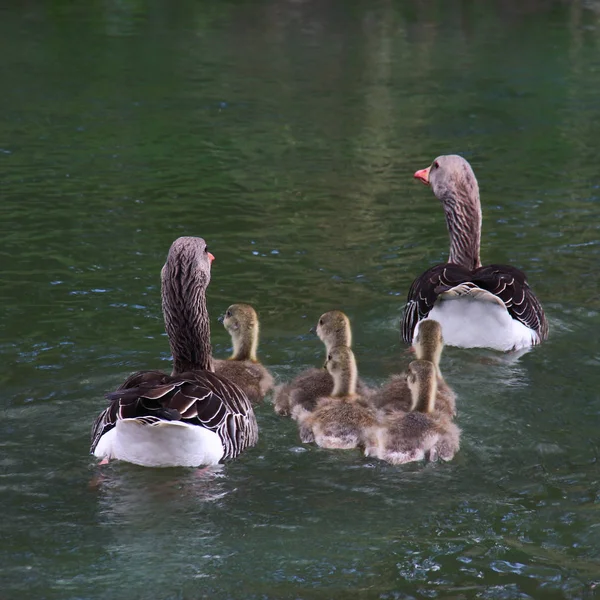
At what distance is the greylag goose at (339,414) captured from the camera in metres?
6.90

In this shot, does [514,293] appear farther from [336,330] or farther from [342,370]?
[342,370]

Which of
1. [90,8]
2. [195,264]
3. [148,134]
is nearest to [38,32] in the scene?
[90,8]

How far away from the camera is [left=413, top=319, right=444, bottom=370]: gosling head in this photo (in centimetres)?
773

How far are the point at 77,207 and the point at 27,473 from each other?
261 inches

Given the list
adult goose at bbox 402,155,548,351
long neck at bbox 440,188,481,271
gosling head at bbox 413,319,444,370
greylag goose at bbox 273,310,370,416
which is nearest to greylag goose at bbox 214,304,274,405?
greylag goose at bbox 273,310,370,416

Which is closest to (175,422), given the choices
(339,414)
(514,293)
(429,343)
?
(339,414)

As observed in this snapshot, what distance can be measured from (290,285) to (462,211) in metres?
1.72

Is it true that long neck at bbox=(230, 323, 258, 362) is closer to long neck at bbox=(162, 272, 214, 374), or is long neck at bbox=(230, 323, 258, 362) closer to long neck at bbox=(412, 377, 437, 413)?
long neck at bbox=(162, 272, 214, 374)

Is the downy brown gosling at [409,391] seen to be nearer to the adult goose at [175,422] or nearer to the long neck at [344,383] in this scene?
the long neck at [344,383]

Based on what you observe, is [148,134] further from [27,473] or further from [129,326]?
[27,473]

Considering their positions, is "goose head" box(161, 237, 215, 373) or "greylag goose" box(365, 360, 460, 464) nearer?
"greylag goose" box(365, 360, 460, 464)

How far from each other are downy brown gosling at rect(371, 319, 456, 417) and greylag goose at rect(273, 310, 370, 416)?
15cm

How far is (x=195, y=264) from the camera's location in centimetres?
752

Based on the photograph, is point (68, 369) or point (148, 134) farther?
point (148, 134)
